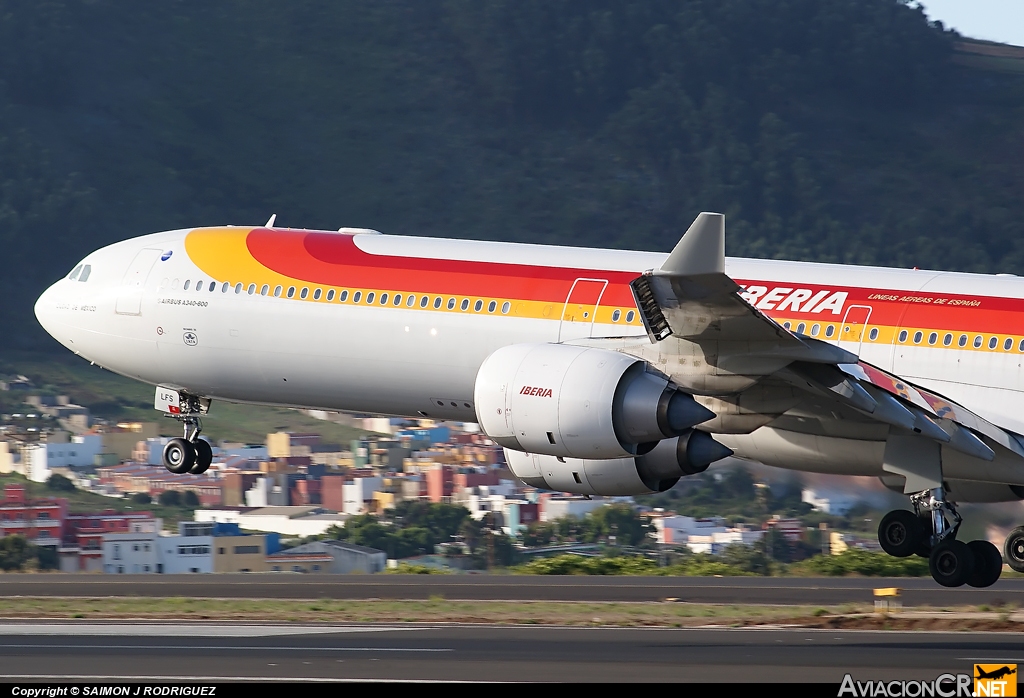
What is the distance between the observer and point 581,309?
2438cm

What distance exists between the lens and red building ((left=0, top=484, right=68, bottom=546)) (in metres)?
53.6

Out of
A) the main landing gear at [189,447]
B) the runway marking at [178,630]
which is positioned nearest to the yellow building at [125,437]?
the main landing gear at [189,447]

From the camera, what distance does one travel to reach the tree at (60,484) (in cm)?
6944

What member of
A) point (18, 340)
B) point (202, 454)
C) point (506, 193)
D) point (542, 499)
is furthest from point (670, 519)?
point (506, 193)

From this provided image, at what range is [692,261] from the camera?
62.0 ft

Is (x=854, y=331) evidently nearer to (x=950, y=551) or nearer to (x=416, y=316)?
(x=950, y=551)

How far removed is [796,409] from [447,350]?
5793 mm

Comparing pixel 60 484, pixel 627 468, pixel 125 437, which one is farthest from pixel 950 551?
pixel 125 437

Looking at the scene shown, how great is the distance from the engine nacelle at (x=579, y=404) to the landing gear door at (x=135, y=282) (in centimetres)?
938

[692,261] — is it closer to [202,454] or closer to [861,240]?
[202,454]

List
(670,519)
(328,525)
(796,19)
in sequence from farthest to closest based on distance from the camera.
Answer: (796,19)
(328,525)
(670,519)

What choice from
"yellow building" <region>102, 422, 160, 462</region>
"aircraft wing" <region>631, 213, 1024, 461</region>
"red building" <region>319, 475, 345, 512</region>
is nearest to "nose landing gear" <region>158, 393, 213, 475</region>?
"aircraft wing" <region>631, 213, 1024, 461</region>

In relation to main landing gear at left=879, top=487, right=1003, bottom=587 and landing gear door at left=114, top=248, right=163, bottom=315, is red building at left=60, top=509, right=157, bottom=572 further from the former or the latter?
main landing gear at left=879, top=487, right=1003, bottom=587

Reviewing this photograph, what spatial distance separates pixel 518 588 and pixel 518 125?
14139cm
